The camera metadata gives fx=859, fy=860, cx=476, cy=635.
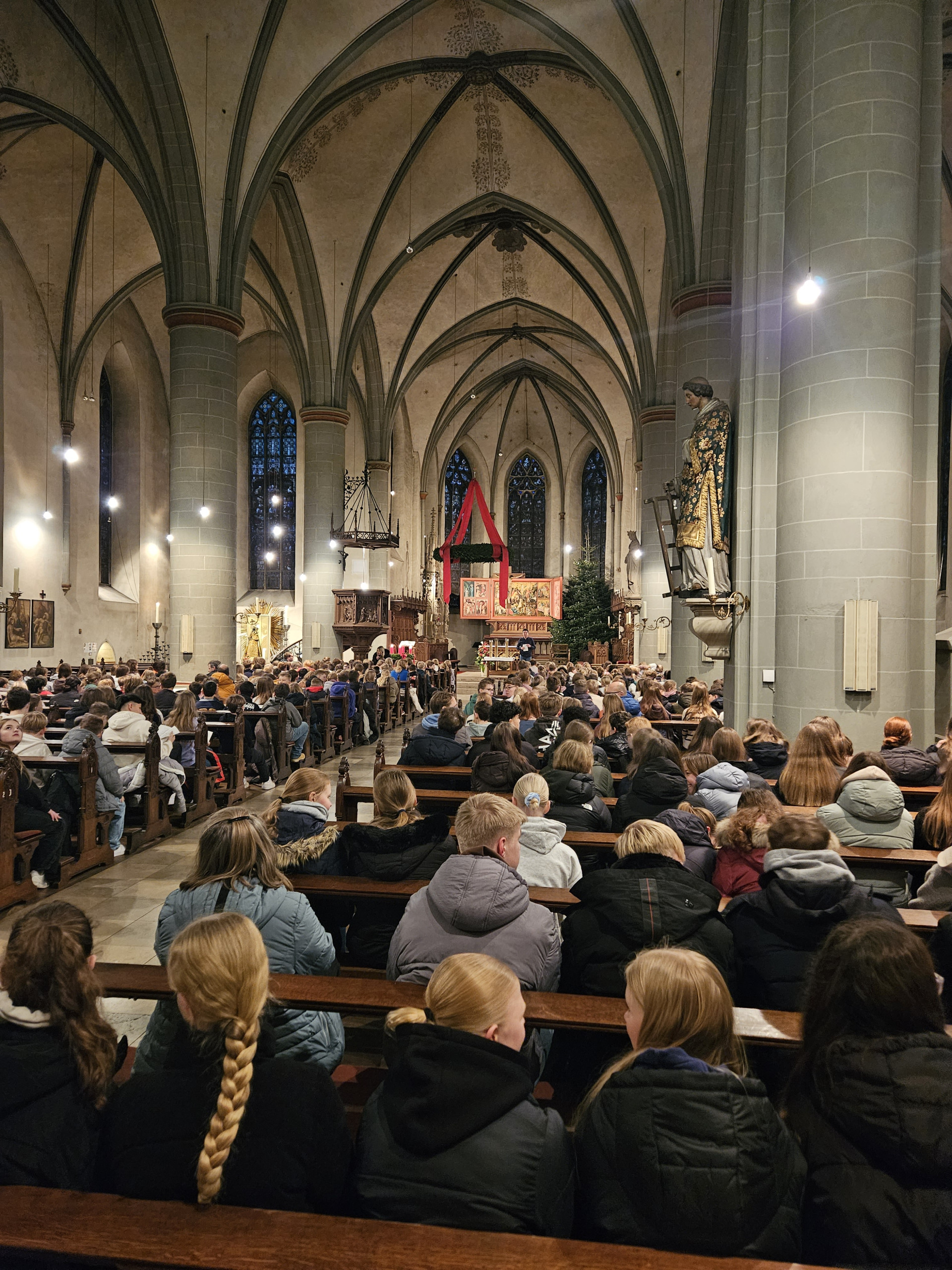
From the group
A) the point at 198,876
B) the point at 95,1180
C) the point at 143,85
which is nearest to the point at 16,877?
the point at 198,876

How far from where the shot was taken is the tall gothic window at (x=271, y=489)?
27250 mm

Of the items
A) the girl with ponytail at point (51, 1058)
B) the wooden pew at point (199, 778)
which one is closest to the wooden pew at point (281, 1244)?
the girl with ponytail at point (51, 1058)

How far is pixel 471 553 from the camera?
97.7 feet

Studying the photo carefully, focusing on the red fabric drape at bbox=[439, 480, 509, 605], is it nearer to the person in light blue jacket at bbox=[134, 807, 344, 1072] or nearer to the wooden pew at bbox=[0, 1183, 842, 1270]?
the person in light blue jacket at bbox=[134, 807, 344, 1072]

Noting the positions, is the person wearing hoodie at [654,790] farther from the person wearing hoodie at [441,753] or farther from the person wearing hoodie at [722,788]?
the person wearing hoodie at [441,753]

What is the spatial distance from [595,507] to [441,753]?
31184 mm

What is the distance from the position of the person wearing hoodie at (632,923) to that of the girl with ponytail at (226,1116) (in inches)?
47.1

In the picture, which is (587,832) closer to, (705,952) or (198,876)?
(705,952)

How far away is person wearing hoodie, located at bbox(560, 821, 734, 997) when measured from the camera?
8.82 ft

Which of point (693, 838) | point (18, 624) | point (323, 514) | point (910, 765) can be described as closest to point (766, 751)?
point (910, 765)

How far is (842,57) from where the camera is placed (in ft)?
24.5

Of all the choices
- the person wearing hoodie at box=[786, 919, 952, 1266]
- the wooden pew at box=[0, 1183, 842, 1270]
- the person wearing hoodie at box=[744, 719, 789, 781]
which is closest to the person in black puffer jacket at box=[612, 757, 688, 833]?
the person wearing hoodie at box=[744, 719, 789, 781]

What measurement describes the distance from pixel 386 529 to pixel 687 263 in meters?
12.9

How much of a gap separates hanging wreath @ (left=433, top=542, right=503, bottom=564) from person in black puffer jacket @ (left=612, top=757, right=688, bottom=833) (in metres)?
24.8
